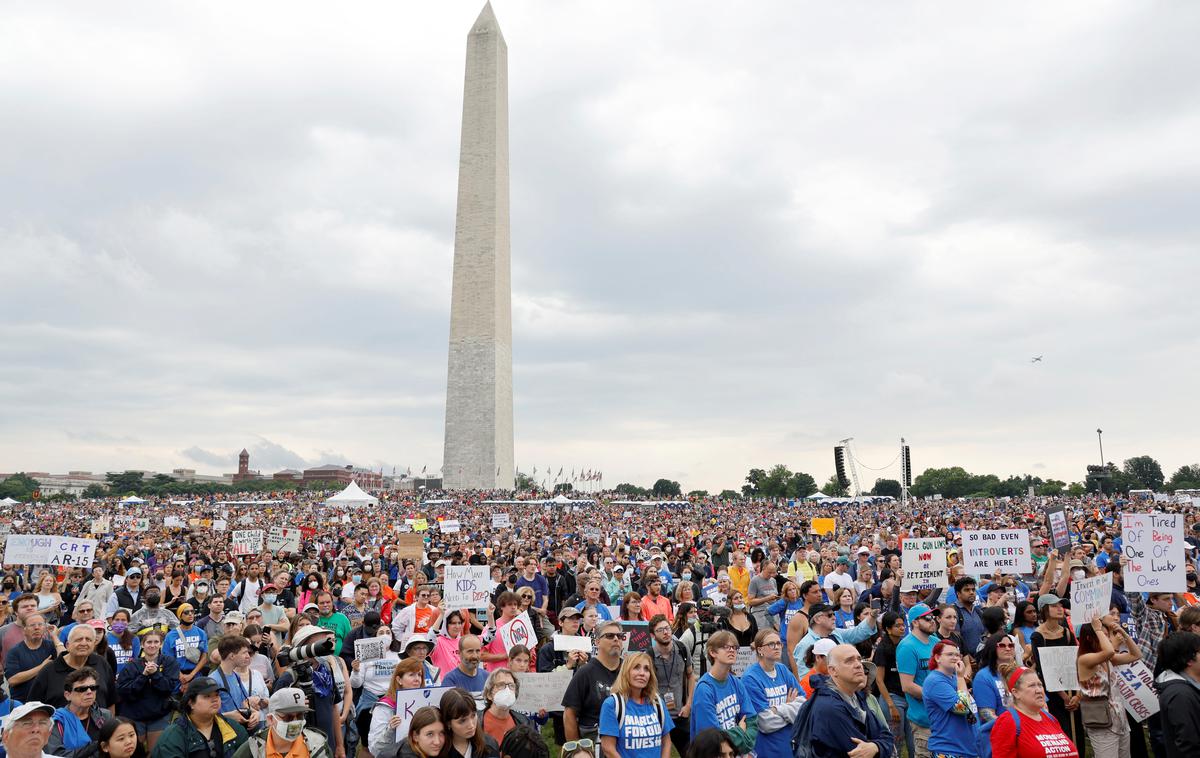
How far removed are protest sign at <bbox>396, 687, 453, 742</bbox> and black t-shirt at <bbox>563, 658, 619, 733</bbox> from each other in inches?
34.9

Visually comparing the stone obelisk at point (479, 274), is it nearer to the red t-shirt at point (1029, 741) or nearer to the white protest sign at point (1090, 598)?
the white protest sign at point (1090, 598)

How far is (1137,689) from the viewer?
282 inches

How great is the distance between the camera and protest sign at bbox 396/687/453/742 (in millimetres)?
6410

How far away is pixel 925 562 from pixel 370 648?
6.63 metres

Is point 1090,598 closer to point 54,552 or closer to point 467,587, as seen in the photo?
point 467,587

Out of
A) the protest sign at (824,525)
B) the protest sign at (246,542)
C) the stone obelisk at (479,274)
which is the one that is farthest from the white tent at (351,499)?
the protest sign at (824,525)

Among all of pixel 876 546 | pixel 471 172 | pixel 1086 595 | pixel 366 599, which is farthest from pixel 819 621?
pixel 471 172

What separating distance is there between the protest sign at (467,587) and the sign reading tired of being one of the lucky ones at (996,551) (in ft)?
21.1

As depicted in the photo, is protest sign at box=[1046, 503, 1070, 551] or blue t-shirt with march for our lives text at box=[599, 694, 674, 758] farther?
protest sign at box=[1046, 503, 1070, 551]

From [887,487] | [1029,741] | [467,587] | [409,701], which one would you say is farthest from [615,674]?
[887,487]

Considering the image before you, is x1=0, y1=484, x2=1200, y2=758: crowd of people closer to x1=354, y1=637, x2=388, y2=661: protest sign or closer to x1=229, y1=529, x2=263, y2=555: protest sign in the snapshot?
x1=354, y1=637, x2=388, y2=661: protest sign

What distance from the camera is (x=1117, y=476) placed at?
96812 millimetres

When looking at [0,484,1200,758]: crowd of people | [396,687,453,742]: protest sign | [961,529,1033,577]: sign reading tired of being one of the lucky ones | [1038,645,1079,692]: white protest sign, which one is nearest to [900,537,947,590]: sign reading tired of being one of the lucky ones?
[0,484,1200,758]: crowd of people

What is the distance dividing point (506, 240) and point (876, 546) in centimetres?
4961
